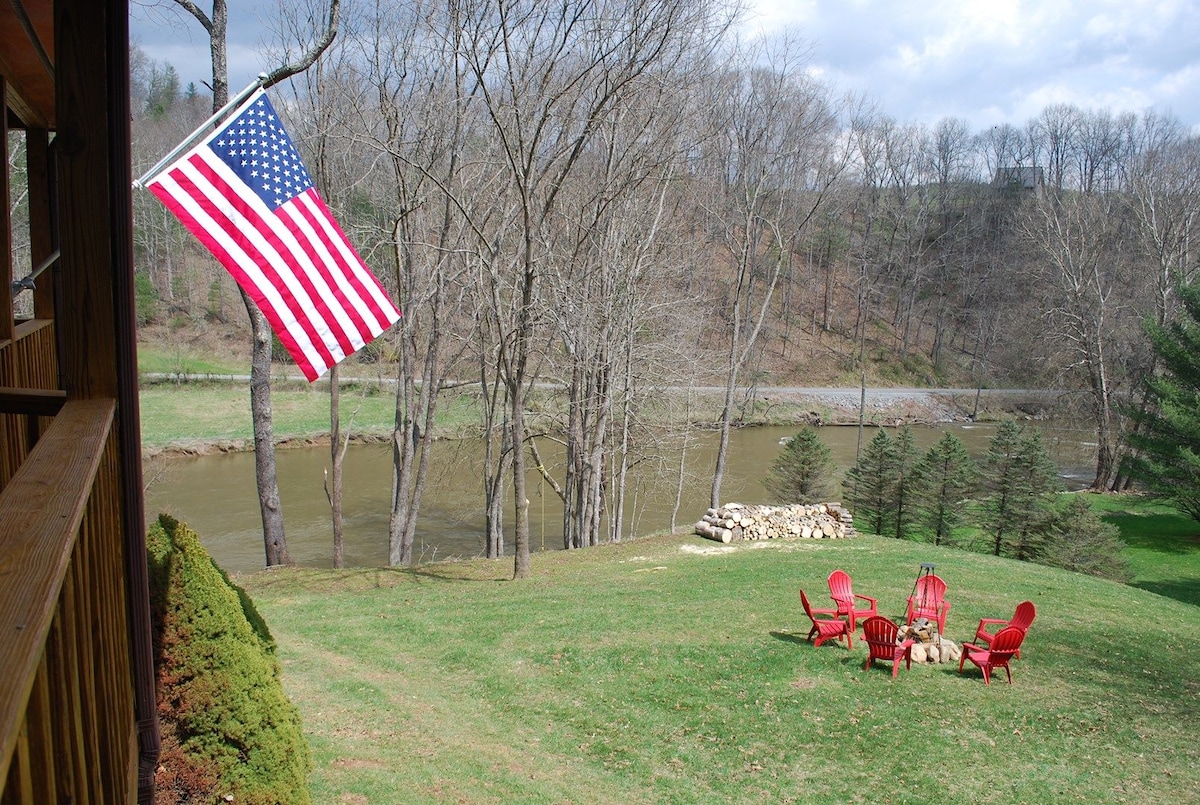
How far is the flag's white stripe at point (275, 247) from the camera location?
6094 mm

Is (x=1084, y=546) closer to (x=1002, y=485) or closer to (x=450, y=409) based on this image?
(x=1002, y=485)

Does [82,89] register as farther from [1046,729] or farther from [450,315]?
[450,315]

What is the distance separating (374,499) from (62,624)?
24.7 meters

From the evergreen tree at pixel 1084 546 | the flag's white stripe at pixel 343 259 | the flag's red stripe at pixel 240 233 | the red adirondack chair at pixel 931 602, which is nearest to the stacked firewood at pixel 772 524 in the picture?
the evergreen tree at pixel 1084 546

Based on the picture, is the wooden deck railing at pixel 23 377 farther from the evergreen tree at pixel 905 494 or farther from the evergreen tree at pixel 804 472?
the evergreen tree at pixel 905 494

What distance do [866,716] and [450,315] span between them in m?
14.3

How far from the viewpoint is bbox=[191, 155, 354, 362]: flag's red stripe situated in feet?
20.1

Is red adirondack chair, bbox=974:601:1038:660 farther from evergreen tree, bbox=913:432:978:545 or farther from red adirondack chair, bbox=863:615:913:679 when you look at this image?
evergreen tree, bbox=913:432:978:545

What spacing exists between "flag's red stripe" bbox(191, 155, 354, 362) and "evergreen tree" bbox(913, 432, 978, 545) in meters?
19.0

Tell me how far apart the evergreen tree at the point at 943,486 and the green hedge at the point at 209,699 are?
20.4 m

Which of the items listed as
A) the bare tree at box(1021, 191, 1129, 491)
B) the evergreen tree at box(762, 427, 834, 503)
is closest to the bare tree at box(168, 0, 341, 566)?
the evergreen tree at box(762, 427, 834, 503)

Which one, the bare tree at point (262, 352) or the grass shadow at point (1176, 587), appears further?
the grass shadow at point (1176, 587)

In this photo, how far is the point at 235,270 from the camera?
5.98 m

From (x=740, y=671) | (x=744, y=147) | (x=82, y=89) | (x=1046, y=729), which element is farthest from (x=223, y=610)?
(x=744, y=147)
